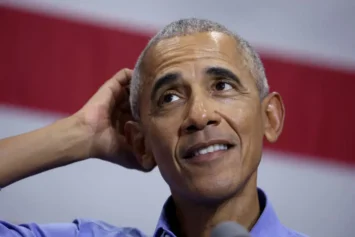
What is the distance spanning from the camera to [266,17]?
2088 mm

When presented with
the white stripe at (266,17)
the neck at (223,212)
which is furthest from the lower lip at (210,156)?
the white stripe at (266,17)

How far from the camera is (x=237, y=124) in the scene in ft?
4.50

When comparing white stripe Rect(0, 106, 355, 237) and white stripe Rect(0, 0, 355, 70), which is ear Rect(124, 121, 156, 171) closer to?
white stripe Rect(0, 106, 355, 237)

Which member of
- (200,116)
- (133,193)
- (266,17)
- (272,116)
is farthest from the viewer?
(266,17)

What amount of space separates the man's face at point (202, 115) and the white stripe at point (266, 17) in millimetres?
508

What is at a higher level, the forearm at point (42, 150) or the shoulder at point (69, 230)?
the forearm at point (42, 150)

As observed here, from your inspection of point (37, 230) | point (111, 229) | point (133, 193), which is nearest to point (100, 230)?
point (111, 229)

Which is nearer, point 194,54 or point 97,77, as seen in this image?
point 194,54

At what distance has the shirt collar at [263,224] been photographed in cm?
141

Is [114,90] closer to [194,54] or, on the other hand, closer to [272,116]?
[194,54]

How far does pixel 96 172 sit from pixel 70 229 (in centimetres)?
32

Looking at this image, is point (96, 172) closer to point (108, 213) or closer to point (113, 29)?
point (108, 213)

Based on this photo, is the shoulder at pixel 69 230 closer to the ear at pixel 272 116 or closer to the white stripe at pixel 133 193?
the white stripe at pixel 133 193

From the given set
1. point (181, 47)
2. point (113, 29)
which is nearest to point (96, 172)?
point (113, 29)
